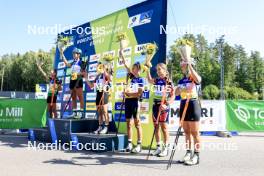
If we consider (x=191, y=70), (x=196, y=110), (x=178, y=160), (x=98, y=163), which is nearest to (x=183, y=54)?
(x=191, y=70)

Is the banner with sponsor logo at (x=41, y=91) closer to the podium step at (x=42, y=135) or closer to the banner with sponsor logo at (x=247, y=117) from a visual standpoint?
the podium step at (x=42, y=135)

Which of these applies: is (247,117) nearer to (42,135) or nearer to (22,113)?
(42,135)

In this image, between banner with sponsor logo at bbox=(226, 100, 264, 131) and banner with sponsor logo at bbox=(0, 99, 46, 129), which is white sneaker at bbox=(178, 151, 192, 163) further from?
banner with sponsor logo at bbox=(0, 99, 46, 129)

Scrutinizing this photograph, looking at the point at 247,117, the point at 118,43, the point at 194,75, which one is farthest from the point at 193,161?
the point at 247,117

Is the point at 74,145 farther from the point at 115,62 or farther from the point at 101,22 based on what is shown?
the point at 101,22

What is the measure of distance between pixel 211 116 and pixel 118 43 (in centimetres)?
550

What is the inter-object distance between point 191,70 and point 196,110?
0.79m

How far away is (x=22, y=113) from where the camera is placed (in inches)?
515

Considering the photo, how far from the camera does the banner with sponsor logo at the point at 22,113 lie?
12.8 meters

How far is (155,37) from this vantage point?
8.57 m

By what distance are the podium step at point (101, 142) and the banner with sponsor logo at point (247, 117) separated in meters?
6.59

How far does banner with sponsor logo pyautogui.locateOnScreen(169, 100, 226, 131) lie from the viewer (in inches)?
522

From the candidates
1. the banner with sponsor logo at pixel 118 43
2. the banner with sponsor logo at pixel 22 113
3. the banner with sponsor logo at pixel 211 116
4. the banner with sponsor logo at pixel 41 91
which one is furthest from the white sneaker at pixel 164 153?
the banner with sponsor logo at pixel 41 91

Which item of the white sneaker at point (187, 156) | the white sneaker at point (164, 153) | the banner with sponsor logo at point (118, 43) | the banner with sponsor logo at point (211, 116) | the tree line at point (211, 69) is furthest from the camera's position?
the tree line at point (211, 69)
